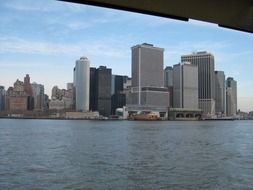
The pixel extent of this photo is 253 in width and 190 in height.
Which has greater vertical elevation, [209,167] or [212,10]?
[212,10]

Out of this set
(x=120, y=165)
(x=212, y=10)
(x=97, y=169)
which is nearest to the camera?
(x=212, y=10)

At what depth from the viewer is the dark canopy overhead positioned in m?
10.9

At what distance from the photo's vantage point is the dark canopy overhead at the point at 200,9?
1089 centimetres

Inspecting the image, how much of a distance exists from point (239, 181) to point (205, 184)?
2.45m

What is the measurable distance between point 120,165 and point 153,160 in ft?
16.2

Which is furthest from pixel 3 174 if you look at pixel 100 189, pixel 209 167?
pixel 209 167

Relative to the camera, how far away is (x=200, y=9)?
11977 millimetres

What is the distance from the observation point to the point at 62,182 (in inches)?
920

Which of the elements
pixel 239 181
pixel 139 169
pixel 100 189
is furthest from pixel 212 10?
pixel 139 169

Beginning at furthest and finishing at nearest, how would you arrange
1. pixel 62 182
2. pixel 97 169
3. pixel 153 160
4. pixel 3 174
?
pixel 153 160, pixel 97 169, pixel 3 174, pixel 62 182

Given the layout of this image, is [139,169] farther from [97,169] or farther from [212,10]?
[212,10]

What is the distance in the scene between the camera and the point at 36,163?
32250 mm

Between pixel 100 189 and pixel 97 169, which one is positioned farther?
pixel 97 169

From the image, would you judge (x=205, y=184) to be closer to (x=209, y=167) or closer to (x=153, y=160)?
(x=209, y=167)
